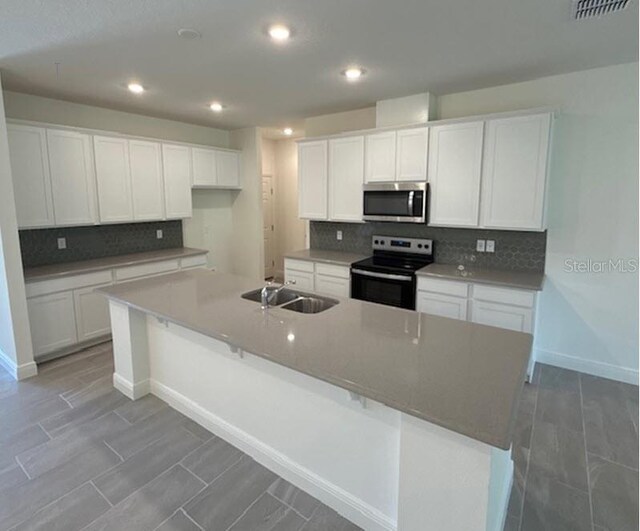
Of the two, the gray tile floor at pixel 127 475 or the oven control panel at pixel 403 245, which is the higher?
the oven control panel at pixel 403 245

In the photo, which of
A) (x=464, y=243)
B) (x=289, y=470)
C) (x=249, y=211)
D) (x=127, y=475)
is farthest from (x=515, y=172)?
(x=249, y=211)

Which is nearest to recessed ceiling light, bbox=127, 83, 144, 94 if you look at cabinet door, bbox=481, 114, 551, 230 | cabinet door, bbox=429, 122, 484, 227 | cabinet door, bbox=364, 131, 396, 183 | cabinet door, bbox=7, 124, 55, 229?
cabinet door, bbox=7, 124, 55, 229

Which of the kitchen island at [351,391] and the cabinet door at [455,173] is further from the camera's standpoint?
the cabinet door at [455,173]

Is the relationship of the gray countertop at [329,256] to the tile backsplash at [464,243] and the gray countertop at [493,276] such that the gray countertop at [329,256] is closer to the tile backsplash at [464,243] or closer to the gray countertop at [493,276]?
the tile backsplash at [464,243]

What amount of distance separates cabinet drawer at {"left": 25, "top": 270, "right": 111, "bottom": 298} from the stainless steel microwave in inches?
117

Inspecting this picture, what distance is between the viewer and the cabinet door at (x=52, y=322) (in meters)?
3.52

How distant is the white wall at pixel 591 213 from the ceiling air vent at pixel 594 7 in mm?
1202

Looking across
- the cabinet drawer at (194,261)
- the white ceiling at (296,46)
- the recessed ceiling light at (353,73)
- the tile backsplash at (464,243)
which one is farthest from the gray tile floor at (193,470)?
the recessed ceiling light at (353,73)

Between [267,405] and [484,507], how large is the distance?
49.8 inches

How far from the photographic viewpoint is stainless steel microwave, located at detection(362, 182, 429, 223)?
3.83 m

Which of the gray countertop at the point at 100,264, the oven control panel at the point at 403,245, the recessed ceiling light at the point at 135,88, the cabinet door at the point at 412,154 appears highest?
the recessed ceiling light at the point at 135,88

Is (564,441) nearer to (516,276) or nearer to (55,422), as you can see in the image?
(516,276)

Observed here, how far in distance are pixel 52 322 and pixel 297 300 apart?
2657 mm

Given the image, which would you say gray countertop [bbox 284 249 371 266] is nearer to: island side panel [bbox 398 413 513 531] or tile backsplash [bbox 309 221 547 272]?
tile backsplash [bbox 309 221 547 272]
